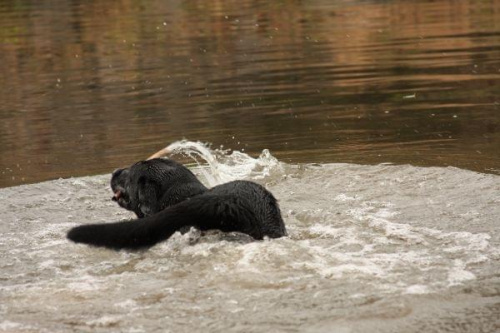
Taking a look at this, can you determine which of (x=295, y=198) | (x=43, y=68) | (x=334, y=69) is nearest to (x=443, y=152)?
(x=295, y=198)

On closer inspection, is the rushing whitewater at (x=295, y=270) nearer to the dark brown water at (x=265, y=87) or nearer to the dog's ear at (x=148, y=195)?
the dog's ear at (x=148, y=195)

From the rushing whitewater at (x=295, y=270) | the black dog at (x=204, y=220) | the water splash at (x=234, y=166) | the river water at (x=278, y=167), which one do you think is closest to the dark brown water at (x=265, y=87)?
the river water at (x=278, y=167)

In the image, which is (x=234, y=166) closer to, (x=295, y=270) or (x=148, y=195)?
(x=148, y=195)

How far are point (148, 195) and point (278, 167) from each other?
2.34m

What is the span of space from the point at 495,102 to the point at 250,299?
25.5ft

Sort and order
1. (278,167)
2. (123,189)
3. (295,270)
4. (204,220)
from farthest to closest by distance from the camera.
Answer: (278,167), (123,189), (204,220), (295,270)

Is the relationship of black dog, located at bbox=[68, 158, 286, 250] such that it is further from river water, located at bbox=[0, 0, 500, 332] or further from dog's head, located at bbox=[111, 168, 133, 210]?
dog's head, located at bbox=[111, 168, 133, 210]

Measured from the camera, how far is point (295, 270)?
225 inches

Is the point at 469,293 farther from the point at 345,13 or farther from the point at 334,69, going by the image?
the point at 345,13

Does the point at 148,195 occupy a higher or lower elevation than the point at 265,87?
higher

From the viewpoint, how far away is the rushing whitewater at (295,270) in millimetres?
5031

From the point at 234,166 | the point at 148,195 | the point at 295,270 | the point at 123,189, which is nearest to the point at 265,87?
the point at 234,166

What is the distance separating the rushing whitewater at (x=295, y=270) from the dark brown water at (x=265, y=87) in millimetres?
1699

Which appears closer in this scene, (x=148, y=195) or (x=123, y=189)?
(x=148, y=195)
